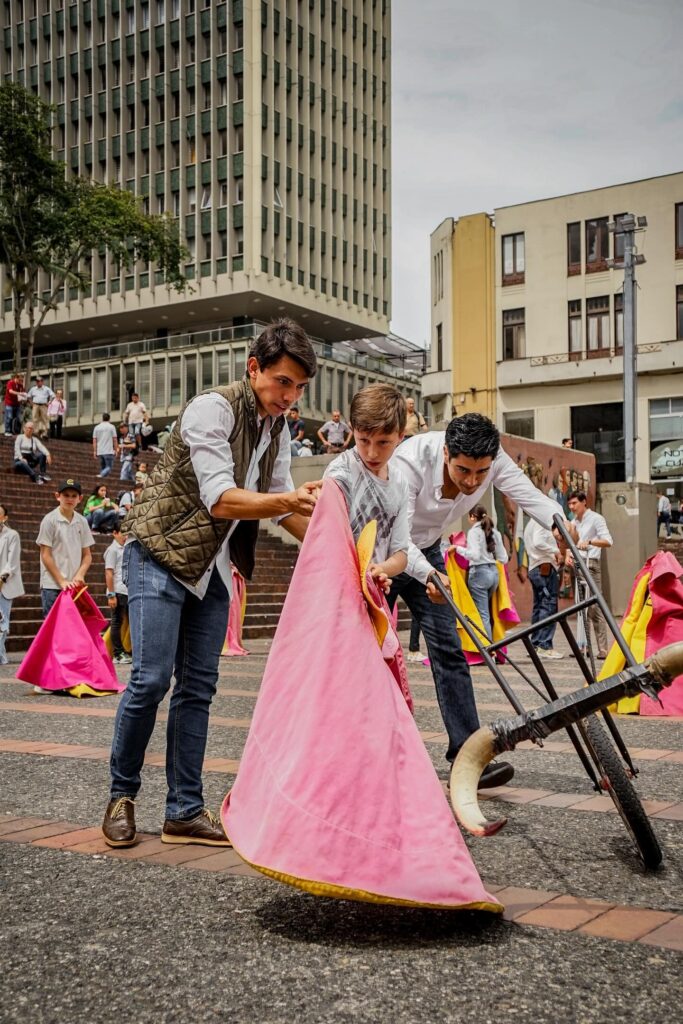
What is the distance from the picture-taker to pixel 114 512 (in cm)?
2033

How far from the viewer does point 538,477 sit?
79.6 feet

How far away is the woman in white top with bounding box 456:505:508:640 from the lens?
12.6 meters

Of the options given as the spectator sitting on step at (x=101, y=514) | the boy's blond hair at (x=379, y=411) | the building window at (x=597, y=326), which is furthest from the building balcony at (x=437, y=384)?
the boy's blond hair at (x=379, y=411)

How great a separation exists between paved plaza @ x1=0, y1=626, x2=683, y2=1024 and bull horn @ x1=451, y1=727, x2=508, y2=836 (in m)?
0.26

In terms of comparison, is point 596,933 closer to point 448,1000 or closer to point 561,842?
point 448,1000

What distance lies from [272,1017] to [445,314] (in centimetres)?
4972

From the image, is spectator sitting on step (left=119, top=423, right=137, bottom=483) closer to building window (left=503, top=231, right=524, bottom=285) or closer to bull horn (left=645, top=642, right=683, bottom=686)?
building window (left=503, top=231, right=524, bottom=285)

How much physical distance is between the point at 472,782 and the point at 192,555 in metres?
1.33

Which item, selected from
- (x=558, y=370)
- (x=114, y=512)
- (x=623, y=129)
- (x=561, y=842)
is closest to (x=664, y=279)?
(x=558, y=370)

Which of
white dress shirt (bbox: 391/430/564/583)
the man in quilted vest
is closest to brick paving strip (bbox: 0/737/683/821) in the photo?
white dress shirt (bbox: 391/430/564/583)

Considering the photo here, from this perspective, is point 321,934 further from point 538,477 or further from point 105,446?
point 105,446

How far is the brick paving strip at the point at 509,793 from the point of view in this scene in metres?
4.91

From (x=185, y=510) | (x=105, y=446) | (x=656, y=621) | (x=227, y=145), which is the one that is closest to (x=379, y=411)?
(x=185, y=510)

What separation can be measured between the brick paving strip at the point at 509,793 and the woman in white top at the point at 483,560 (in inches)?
259
